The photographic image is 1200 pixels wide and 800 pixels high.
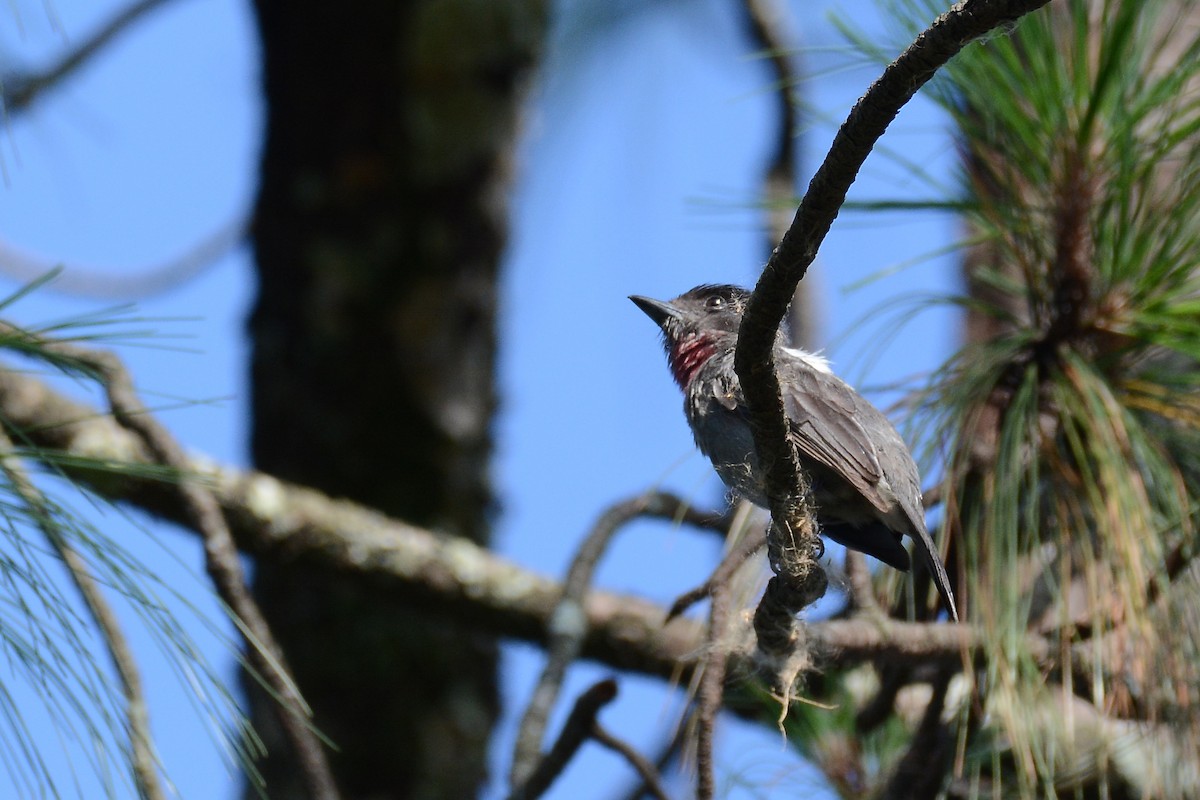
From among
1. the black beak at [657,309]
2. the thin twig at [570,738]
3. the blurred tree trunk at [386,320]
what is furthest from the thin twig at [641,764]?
the blurred tree trunk at [386,320]

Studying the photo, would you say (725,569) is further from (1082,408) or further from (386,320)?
(386,320)

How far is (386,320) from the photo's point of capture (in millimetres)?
5309

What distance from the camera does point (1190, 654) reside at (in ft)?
9.35

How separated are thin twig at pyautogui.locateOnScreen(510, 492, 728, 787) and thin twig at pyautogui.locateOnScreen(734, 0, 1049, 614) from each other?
4.04 ft

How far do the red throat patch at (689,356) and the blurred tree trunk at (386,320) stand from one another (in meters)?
1.61

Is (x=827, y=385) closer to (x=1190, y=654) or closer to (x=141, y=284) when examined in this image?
(x=1190, y=654)

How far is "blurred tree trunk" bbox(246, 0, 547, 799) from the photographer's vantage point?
4.88 metres

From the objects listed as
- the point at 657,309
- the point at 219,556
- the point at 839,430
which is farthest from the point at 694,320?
the point at 219,556

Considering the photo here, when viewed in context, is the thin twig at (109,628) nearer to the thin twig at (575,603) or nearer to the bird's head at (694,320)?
the thin twig at (575,603)

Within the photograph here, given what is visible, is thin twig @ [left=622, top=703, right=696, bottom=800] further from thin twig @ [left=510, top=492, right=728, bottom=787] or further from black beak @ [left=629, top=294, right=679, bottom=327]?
black beak @ [left=629, top=294, right=679, bottom=327]

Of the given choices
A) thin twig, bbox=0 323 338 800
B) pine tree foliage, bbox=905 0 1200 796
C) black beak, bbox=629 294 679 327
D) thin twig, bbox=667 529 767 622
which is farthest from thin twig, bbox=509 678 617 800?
black beak, bbox=629 294 679 327

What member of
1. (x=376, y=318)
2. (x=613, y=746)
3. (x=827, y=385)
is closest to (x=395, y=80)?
(x=376, y=318)

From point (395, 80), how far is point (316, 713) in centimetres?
263

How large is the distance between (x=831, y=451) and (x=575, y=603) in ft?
4.02
